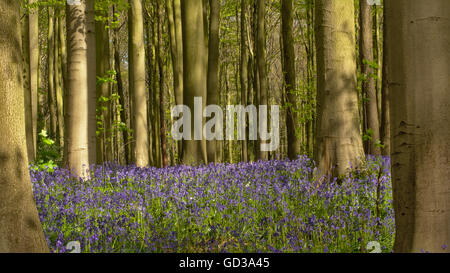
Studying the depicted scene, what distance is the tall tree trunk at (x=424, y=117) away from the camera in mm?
3071

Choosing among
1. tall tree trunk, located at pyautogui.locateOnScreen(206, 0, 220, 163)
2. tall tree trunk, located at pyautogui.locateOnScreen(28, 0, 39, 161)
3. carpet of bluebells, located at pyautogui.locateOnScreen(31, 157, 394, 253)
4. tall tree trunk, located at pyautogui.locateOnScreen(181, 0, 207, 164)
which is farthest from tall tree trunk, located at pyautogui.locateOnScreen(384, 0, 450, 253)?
tall tree trunk, located at pyautogui.locateOnScreen(28, 0, 39, 161)

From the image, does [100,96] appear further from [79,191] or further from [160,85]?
[79,191]

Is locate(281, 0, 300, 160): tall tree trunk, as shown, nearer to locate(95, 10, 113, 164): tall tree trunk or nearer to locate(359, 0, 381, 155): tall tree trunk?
locate(359, 0, 381, 155): tall tree trunk

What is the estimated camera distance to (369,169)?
6.60m

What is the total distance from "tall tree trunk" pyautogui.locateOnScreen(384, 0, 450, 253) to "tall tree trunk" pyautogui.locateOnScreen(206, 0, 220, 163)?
9.04 metres

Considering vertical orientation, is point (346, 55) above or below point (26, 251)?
above

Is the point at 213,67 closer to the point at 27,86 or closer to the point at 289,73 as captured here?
the point at 289,73

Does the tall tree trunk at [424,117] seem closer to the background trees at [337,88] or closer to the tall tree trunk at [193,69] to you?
Answer: the background trees at [337,88]

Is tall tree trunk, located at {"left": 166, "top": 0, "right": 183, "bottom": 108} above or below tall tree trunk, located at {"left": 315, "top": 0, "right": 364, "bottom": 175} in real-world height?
above

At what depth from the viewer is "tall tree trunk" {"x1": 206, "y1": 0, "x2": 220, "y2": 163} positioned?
12.4m

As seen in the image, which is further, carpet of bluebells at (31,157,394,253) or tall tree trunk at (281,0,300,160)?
tall tree trunk at (281,0,300,160)

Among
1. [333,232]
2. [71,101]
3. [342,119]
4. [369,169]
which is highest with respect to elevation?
[71,101]

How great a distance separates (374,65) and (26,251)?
26.6ft
